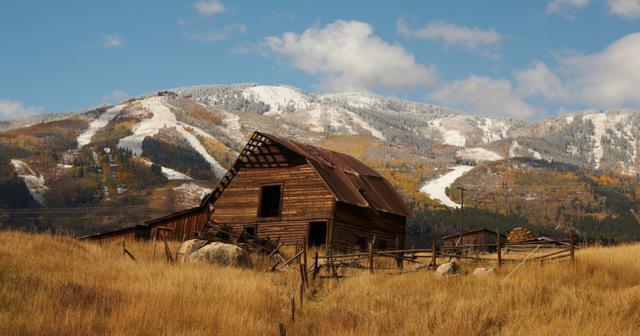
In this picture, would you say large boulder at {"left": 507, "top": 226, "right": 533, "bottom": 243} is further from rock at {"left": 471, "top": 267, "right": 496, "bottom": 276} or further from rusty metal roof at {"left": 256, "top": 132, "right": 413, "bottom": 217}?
rock at {"left": 471, "top": 267, "right": 496, "bottom": 276}

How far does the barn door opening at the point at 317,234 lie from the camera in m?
40.3

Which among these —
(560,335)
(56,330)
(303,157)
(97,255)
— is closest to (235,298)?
(56,330)

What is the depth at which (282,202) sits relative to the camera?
40438 millimetres

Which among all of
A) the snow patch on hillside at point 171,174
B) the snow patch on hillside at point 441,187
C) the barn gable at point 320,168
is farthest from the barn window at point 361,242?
the snow patch on hillside at point 441,187

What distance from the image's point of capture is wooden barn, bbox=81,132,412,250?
3925 cm

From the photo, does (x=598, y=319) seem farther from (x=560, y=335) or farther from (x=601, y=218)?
(x=601, y=218)

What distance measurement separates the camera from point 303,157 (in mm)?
40500

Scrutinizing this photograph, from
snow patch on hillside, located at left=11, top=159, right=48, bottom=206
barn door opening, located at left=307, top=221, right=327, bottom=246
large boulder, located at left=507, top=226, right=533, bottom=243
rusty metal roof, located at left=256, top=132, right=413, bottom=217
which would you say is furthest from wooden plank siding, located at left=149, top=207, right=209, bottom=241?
snow patch on hillside, located at left=11, top=159, right=48, bottom=206

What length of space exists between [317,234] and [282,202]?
396cm

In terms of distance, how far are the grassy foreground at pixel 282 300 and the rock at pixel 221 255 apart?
2103 mm

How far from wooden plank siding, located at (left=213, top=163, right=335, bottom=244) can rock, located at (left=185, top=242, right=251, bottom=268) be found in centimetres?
811

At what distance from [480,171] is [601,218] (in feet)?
161

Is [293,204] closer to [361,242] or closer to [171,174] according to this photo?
[361,242]

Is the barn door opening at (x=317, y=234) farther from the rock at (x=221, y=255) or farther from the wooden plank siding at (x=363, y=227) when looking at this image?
the rock at (x=221, y=255)
